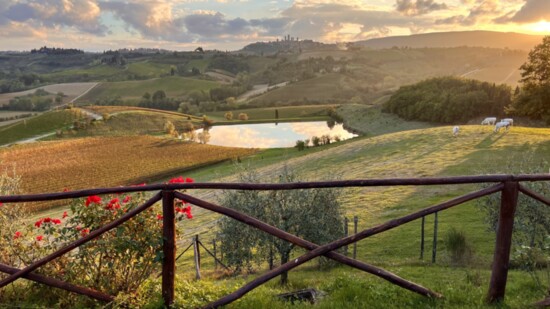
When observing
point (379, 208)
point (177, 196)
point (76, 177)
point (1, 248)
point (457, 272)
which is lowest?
point (76, 177)

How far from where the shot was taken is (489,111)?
7962 centimetres

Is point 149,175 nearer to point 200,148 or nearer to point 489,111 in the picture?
point 200,148

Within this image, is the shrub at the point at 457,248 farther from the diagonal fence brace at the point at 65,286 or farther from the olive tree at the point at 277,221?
the diagonal fence brace at the point at 65,286

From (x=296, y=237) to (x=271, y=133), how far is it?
323 ft

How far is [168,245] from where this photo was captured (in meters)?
5.37

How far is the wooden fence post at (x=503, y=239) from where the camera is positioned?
5.04 m

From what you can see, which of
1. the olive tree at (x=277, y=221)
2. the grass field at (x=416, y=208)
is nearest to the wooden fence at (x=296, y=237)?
the grass field at (x=416, y=208)

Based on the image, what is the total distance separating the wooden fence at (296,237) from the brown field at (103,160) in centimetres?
4150

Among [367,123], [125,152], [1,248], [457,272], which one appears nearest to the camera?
[1,248]

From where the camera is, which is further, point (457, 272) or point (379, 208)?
point (379, 208)

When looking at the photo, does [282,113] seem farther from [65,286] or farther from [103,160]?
[65,286]

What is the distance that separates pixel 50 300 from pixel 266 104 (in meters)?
160

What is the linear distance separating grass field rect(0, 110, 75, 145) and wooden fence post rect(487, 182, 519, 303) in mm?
100834

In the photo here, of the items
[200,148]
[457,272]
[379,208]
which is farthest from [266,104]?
[457,272]
